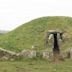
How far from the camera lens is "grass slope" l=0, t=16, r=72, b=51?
123 ft

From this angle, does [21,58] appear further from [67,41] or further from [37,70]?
[67,41]

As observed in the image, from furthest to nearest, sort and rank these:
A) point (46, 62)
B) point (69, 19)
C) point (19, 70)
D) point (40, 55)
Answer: point (69, 19), point (40, 55), point (46, 62), point (19, 70)

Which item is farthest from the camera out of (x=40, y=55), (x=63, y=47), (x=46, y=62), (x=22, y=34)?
Result: (x=22, y=34)

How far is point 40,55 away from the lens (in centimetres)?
2862

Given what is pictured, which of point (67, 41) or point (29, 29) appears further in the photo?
point (29, 29)

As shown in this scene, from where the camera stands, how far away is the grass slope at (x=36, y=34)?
37.4 meters

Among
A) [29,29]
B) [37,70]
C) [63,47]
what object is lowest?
[37,70]

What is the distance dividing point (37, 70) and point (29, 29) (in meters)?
22.8

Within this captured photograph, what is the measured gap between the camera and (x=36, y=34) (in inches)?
1636

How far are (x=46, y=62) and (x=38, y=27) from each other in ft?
57.7

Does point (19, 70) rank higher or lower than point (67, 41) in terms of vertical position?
lower

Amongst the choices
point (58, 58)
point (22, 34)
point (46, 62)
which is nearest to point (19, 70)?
point (46, 62)

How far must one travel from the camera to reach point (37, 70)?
72.1 feet

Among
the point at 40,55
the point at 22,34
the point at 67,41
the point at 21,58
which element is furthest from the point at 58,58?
the point at 22,34
